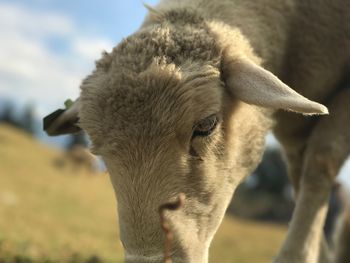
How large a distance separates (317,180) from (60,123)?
88.2 inches

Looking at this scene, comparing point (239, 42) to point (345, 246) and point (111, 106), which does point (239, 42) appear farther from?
point (345, 246)

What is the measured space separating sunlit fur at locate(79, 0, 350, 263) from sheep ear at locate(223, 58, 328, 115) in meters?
0.09

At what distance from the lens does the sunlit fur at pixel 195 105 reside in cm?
350

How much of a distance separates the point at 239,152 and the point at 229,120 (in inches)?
12.4

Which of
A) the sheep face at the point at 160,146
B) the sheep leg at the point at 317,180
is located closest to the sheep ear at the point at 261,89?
the sheep face at the point at 160,146

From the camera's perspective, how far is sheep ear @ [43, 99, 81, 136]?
470 centimetres

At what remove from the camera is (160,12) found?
15.1ft

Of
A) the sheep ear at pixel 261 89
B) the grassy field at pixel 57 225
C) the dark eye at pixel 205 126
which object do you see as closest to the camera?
the sheep ear at pixel 261 89

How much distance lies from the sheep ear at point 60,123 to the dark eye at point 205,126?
1.37m

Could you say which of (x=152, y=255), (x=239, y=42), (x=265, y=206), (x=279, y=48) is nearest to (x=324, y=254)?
(x=279, y=48)

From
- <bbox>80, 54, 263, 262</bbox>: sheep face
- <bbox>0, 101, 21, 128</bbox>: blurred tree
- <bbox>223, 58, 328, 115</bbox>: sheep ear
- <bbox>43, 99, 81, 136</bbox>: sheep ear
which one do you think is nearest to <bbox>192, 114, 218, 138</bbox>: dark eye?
<bbox>80, 54, 263, 262</bbox>: sheep face

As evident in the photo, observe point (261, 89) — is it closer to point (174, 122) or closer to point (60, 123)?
point (174, 122)

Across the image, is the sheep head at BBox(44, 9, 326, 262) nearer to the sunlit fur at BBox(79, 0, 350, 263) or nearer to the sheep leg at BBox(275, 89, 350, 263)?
the sunlit fur at BBox(79, 0, 350, 263)

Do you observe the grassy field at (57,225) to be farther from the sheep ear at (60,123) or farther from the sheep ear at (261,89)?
the sheep ear at (261,89)
